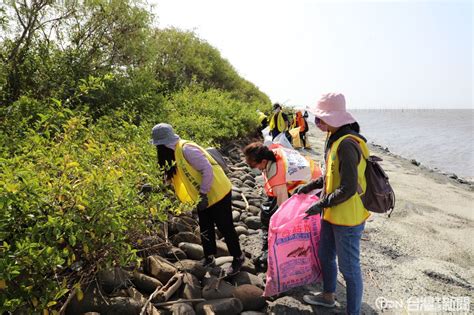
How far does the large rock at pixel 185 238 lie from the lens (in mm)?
4159

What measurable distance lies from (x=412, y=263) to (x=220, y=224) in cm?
289

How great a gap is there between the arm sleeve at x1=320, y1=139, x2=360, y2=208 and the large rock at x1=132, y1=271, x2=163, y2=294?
6.28ft

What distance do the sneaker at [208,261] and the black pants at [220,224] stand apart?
81mm

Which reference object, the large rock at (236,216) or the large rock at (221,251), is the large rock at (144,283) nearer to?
the large rock at (221,251)

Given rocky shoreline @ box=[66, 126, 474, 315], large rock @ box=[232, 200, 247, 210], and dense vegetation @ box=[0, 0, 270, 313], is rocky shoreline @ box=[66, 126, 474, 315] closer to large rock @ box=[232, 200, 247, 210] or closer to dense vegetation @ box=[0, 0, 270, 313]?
large rock @ box=[232, 200, 247, 210]

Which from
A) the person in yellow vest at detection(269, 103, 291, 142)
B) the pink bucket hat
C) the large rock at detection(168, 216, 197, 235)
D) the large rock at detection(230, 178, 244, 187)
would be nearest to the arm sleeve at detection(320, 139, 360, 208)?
the pink bucket hat

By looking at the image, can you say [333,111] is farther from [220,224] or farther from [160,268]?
[160,268]

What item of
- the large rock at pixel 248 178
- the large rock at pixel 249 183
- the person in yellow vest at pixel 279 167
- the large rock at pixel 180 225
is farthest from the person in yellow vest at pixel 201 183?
the large rock at pixel 248 178

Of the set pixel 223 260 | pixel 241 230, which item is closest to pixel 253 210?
pixel 241 230

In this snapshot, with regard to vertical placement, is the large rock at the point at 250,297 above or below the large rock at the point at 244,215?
below

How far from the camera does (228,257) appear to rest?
12.9 ft

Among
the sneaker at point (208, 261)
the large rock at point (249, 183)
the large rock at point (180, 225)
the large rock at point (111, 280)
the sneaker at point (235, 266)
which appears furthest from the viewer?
the large rock at point (249, 183)

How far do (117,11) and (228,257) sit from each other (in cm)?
758

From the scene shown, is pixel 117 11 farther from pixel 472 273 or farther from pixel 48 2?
pixel 472 273
